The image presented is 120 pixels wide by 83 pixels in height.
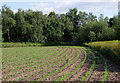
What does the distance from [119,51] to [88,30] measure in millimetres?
21111

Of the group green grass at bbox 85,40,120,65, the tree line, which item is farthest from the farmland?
the tree line

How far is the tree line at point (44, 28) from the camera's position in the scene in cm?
2830

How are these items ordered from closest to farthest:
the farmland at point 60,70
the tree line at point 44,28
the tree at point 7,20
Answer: the farmland at point 60,70 < the tree line at point 44,28 < the tree at point 7,20

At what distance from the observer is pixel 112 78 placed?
5.80 metres

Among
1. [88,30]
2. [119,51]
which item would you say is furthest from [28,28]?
[119,51]

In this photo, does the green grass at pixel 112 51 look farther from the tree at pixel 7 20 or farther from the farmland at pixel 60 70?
the tree at pixel 7 20

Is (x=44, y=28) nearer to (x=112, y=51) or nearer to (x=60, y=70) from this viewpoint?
(x=112, y=51)

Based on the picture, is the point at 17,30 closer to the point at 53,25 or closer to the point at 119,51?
the point at 53,25

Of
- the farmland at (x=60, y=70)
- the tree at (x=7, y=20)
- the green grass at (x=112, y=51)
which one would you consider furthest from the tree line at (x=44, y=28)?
the farmland at (x=60, y=70)

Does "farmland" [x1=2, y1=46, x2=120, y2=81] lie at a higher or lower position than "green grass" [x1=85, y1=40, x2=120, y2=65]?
lower

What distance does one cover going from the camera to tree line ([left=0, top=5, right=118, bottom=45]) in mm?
28303

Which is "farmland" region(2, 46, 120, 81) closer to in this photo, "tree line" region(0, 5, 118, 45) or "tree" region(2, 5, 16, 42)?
"tree line" region(0, 5, 118, 45)

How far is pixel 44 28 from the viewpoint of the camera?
35.8 meters

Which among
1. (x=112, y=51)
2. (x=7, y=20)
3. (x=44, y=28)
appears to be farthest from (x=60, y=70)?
(x=44, y=28)
